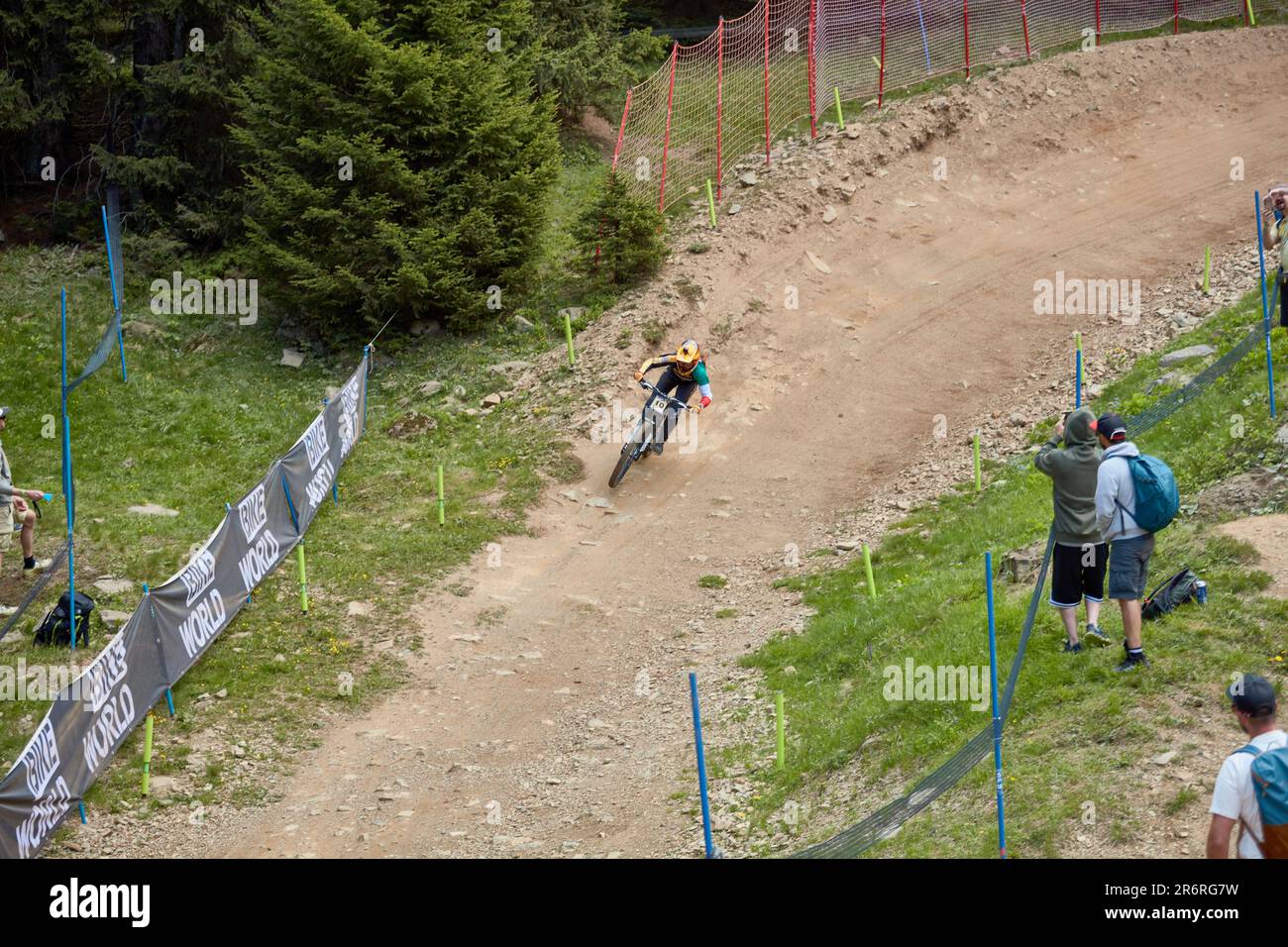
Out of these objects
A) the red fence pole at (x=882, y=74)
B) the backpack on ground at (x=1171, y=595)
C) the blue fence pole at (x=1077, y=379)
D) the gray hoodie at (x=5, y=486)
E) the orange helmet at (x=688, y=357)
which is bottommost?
the backpack on ground at (x=1171, y=595)

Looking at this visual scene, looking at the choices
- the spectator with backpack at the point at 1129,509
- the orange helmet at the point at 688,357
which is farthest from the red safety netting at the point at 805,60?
the spectator with backpack at the point at 1129,509

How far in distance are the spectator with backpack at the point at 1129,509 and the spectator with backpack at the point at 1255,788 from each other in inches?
131

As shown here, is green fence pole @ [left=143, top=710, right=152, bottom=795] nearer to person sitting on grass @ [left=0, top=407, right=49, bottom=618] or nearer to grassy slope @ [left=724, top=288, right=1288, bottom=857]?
person sitting on grass @ [left=0, top=407, right=49, bottom=618]

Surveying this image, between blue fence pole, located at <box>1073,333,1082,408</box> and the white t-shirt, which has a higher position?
blue fence pole, located at <box>1073,333,1082,408</box>

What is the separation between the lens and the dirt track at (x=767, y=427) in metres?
12.0

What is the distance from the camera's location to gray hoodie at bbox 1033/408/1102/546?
33.2 ft

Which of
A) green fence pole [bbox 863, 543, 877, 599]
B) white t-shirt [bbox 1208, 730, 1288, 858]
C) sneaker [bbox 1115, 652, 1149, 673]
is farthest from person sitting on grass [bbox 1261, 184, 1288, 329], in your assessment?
white t-shirt [bbox 1208, 730, 1288, 858]

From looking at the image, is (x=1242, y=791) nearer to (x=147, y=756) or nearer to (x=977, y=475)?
(x=147, y=756)

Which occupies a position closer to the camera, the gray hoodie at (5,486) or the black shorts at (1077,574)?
the black shorts at (1077,574)

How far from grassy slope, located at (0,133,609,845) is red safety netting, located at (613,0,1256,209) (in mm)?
2624

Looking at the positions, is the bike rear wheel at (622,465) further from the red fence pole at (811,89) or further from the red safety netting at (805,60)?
the red fence pole at (811,89)

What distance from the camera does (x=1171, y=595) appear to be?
35.1ft

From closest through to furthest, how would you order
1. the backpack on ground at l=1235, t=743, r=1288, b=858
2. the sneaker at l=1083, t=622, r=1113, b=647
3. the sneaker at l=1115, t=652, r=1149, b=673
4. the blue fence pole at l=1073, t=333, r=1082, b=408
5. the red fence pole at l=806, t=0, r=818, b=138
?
the backpack on ground at l=1235, t=743, r=1288, b=858 < the sneaker at l=1115, t=652, r=1149, b=673 < the sneaker at l=1083, t=622, r=1113, b=647 < the blue fence pole at l=1073, t=333, r=1082, b=408 < the red fence pole at l=806, t=0, r=818, b=138

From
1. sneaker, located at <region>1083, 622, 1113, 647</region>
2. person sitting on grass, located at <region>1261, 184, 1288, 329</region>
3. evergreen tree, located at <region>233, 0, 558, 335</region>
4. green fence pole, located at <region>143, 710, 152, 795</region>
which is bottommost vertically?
green fence pole, located at <region>143, 710, 152, 795</region>
